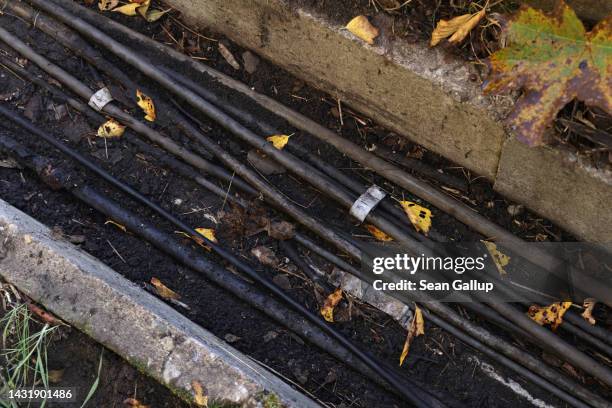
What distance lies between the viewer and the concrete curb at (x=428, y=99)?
138 inches

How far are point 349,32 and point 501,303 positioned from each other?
64.1 inches

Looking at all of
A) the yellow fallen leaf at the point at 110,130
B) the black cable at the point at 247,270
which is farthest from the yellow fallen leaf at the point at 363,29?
the yellow fallen leaf at the point at 110,130

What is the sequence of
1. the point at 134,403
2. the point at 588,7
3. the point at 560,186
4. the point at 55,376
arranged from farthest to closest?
the point at 560,186 → the point at 588,7 → the point at 55,376 → the point at 134,403

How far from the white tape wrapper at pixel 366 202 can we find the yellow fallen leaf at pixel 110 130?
1.48 metres

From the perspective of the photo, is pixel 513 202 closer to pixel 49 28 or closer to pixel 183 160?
pixel 183 160

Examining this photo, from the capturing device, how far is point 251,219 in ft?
12.9

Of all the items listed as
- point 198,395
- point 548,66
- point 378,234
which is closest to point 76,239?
point 198,395

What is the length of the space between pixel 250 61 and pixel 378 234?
1.38 meters

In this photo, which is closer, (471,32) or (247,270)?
(471,32)

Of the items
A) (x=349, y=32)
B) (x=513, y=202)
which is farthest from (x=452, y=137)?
(x=349, y=32)

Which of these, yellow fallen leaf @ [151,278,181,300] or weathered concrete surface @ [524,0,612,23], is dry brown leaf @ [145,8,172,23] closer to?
yellow fallen leaf @ [151,278,181,300]

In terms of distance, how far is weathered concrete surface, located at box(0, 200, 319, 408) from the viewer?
300cm

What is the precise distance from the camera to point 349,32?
377 cm

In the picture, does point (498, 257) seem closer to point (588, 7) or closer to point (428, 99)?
point (428, 99)
